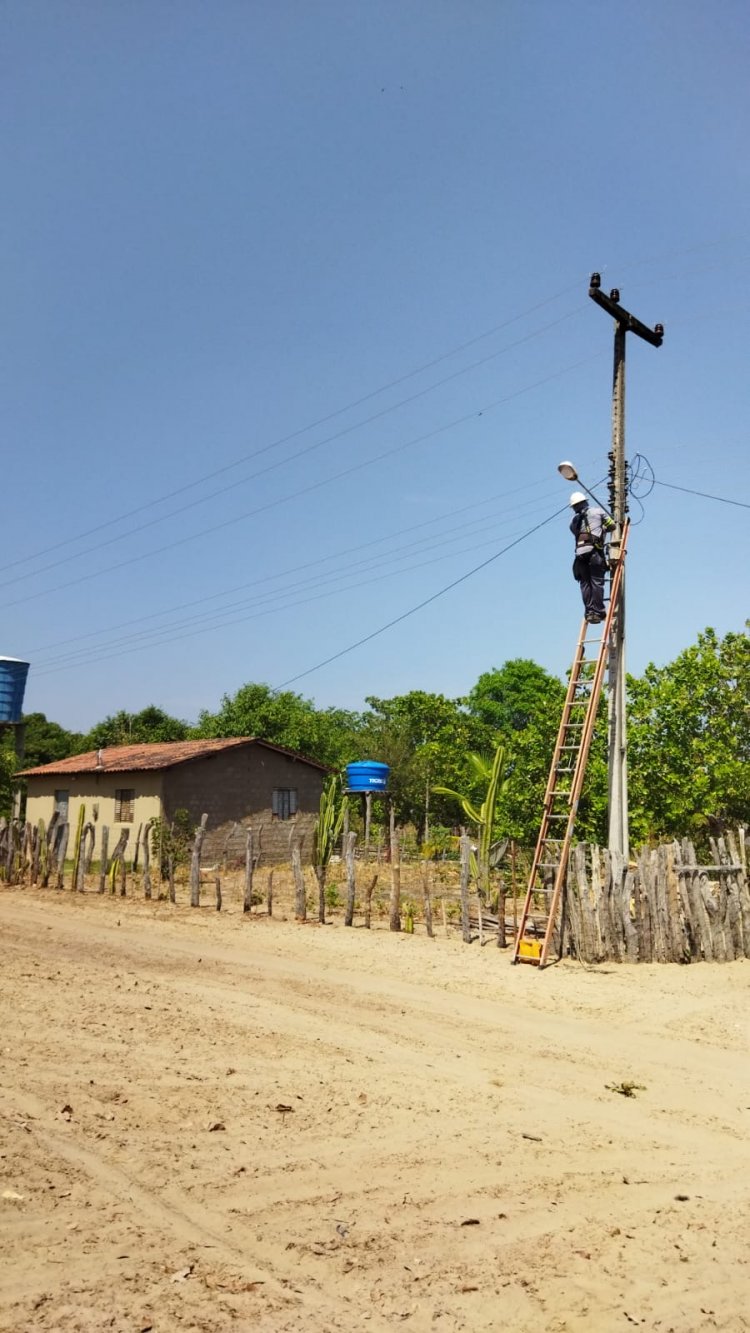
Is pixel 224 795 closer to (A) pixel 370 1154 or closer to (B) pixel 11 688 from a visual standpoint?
(B) pixel 11 688

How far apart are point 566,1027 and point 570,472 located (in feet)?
22.7

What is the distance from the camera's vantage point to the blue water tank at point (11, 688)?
86.3 feet

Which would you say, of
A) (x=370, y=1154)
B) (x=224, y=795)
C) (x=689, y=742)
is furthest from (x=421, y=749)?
(x=370, y=1154)

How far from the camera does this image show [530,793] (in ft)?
63.8

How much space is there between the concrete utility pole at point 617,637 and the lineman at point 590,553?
0.64 ft

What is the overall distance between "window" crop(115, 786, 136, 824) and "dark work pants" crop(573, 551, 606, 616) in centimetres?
1646

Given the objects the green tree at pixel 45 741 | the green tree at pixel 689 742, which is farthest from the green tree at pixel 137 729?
the green tree at pixel 689 742

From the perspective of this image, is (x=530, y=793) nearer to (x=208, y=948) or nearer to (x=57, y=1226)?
(x=208, y=948)

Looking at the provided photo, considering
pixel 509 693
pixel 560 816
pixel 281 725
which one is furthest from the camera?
pixel 509 693

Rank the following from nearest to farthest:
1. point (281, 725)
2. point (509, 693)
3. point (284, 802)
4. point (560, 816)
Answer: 1. point (560, 816)
2. point (284, 802)
3. point (281, 725)
4. point (509, 693)

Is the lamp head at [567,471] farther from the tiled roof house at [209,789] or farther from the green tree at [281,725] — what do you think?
the green tree at [281,725]

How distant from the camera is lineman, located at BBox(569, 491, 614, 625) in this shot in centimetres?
1284

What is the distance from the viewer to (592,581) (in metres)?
13.0

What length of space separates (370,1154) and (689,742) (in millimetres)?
14250
